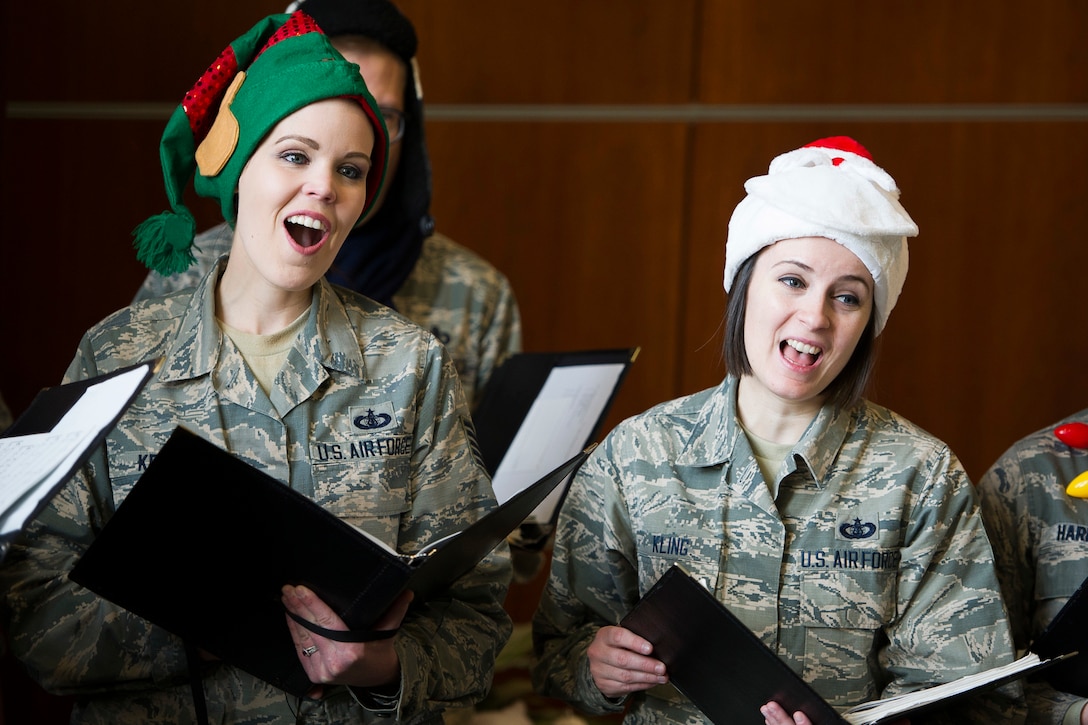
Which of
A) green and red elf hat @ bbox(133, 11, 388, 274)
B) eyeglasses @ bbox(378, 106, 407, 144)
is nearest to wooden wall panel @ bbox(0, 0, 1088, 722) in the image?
eyeglasses @ bbox(378, 106, 407, 144)

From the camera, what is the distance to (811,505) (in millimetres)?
1677

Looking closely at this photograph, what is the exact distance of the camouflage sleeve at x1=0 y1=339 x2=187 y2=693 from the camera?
1.50m

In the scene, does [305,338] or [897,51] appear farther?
[897,51]

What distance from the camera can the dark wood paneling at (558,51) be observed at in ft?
11.7

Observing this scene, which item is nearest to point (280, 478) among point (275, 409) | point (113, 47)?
point (275, 409)

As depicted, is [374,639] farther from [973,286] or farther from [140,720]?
[973,286]

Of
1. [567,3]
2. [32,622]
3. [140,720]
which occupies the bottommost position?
[140,720]

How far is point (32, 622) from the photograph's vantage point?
1.50 metres

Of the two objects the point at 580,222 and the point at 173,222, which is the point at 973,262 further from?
the point at 173,222

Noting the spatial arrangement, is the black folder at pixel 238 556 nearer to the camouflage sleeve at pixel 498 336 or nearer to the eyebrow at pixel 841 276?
the eyebrow at pixel 841 276

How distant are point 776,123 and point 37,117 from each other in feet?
7.18

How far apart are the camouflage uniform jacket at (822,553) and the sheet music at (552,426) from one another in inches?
14.1

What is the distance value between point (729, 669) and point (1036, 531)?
713 millimetres

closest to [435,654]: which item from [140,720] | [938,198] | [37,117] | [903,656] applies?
[140,720]
